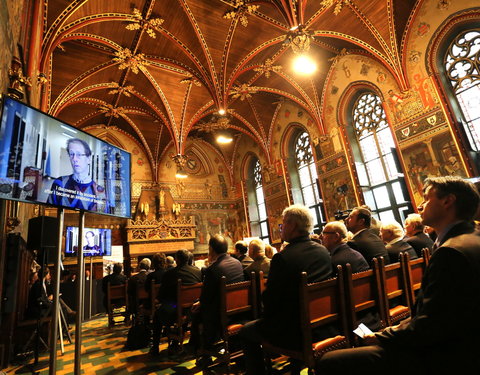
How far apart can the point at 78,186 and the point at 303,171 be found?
12745 mm

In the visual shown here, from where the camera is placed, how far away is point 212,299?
3016 millimetres

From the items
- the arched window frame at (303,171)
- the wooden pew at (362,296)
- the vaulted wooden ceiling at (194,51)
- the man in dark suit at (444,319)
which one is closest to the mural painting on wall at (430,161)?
the vaulted wooden ceiling at (194,51)

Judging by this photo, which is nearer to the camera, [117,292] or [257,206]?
[117,292]

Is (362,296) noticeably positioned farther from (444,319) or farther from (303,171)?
(303,171)

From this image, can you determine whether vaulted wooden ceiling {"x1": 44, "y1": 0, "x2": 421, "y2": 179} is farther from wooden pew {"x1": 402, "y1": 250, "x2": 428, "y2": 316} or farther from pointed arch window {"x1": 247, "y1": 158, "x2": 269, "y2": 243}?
wooden pew {"x1": 402, "y1": 250, "x2": 428, "y2": 316}

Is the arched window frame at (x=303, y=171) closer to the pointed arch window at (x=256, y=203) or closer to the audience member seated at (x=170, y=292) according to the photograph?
the pointed arch window at (x=256, y=203)

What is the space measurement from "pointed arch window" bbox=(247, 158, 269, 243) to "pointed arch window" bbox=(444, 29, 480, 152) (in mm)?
10240

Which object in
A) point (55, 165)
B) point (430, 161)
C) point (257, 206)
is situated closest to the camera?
point (55, 165)

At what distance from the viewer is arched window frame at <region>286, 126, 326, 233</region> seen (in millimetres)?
13637

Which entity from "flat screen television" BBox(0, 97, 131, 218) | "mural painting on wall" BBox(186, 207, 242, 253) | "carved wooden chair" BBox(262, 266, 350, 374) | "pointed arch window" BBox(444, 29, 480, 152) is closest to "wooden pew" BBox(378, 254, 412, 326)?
"carved wooden chair" BBox(262, 266, 350, 374)

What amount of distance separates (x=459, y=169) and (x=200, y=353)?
8527 mm

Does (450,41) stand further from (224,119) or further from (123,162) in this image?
(123,162)

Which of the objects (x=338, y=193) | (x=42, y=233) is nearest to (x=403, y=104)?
(x=338, y=193)

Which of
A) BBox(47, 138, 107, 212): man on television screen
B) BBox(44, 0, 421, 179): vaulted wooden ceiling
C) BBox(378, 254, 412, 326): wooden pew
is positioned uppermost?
BBox(44, 0, 421, 179): vaulted wooden ceiling
